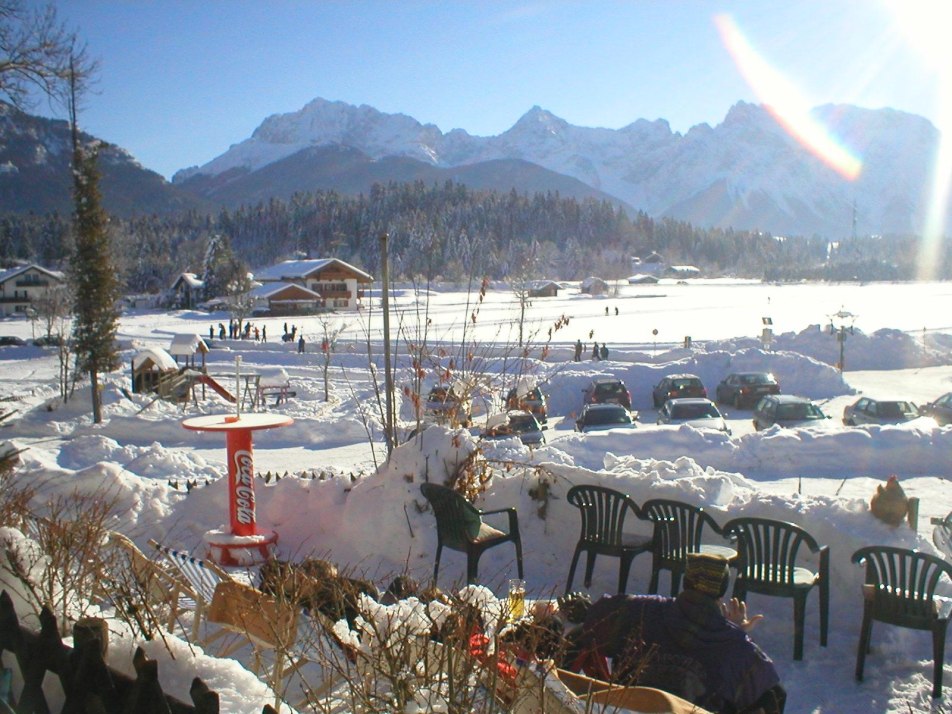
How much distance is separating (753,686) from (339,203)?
168 m

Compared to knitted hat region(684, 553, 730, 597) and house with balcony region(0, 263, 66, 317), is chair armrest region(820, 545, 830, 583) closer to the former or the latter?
knitted hat region(684, 553, 730, 597)

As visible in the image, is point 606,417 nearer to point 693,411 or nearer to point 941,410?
point 693,411

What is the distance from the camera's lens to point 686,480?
714cm

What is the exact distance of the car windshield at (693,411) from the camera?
65.1 feet

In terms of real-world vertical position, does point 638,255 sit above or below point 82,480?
above

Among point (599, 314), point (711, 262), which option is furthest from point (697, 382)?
point (711, 262)

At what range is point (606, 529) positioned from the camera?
20.8 feet

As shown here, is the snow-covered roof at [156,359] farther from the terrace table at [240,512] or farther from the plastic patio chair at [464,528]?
the plastic patio chair at [464,528]

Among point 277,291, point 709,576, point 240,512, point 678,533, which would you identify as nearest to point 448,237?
point 277,291

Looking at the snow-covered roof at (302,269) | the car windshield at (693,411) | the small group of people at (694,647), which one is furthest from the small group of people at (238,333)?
the small group of people at (694,647)

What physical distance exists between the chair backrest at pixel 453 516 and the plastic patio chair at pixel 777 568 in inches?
73.0

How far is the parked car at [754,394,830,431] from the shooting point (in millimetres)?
19406

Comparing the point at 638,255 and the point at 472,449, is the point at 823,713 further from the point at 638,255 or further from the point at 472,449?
the point at 638,255

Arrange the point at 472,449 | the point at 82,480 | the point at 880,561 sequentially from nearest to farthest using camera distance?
1. the point at 880,561
2. the point at 472,449
3. the point at 82,480
